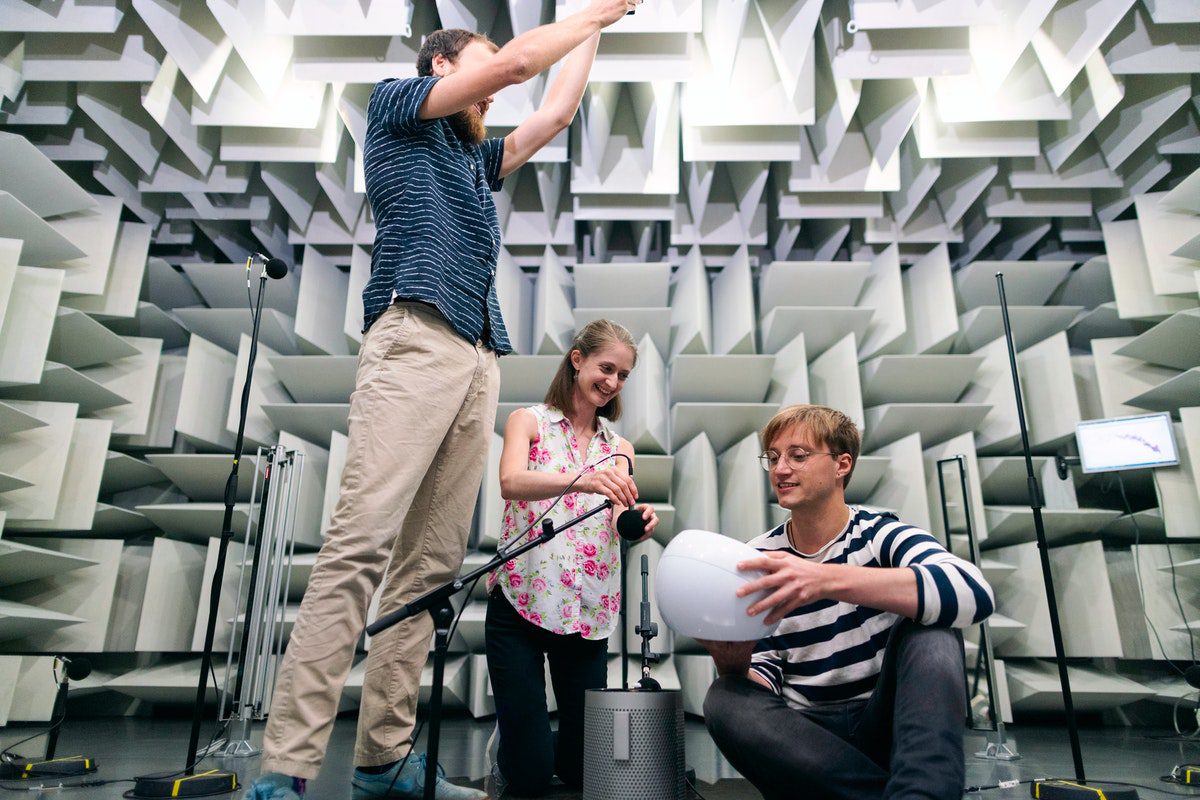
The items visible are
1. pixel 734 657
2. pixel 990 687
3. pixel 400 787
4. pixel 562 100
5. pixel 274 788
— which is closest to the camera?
pixel 274 788

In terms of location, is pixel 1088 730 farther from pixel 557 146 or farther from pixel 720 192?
pixel 557 146

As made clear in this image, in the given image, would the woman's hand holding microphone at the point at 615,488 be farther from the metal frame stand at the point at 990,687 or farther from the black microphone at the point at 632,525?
the metal frame stand at the point at 990,687

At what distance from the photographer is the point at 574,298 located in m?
4.41

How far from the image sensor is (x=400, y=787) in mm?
1567

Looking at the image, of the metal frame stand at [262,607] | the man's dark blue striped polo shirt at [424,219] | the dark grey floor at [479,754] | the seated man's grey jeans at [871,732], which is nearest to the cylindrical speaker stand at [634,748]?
the seated man's grey jeans at [871,732]

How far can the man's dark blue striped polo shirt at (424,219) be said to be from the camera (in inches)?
61.9

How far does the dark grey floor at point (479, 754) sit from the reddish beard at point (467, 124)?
160cm

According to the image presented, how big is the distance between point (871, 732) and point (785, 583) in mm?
398

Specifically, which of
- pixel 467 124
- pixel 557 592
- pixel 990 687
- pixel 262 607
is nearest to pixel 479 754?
pixel 557 592

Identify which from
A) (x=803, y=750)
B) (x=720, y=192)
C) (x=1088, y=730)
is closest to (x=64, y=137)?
(x=720, y=192)

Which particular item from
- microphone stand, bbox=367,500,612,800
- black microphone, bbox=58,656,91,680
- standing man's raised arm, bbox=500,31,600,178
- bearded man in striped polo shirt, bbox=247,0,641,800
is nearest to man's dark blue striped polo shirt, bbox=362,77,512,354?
bearded man in striped polo shirt, bbox=247,0,641,800

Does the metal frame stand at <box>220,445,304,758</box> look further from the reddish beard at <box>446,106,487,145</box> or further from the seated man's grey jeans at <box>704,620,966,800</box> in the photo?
the seated man's grey jeans at <box>704,620,966,800</box>

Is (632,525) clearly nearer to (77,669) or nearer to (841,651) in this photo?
(841,651)

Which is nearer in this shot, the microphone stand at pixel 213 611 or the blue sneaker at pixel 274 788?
the blue sneaker at pixel 274 788
